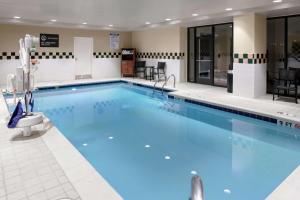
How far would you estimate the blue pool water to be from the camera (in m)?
2.80

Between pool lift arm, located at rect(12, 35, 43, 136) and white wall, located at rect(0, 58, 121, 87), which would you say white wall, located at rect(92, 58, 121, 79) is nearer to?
white wall, located at rect(0, 58, 121, 87)

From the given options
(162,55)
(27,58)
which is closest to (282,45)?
(162,55)

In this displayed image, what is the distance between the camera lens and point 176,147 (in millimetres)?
3957

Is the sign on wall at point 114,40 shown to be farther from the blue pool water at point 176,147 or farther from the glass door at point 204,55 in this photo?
the blue pool water at point 176,147

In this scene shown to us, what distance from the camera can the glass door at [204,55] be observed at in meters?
8.93

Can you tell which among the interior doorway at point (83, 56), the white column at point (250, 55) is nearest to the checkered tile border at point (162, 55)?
the interior doorway at point (83, 56)

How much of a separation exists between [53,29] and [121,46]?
10.0 feet

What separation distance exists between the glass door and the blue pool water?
2741mm

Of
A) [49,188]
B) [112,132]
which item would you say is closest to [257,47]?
[112,132]

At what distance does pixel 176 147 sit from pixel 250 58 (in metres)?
3.84

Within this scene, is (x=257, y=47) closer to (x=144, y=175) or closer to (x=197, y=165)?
(x=197, y=165)

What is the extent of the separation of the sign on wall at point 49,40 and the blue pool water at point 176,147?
3647 millimetres

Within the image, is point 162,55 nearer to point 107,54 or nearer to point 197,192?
point 107,54

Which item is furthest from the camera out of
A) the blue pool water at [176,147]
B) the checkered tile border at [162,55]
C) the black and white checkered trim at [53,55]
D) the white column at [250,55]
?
the black and white checkered trim at [53,55]
